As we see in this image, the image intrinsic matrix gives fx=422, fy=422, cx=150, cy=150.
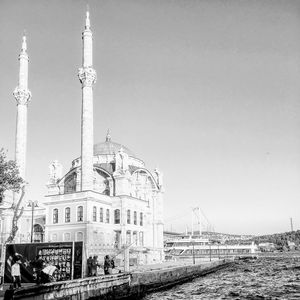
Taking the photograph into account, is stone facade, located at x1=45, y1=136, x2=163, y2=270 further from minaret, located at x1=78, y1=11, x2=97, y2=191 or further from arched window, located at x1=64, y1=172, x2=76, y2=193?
minaret, located at x1=78, y1=11, x2=97, y2=191

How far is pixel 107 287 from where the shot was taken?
22.2 m

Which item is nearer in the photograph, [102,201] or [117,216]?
[102,201]

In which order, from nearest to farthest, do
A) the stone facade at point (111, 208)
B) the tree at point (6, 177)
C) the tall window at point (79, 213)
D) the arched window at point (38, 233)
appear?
the tree at point (6, 177)
the stone facade at point (111, 208)
the tall window at point (79, 213)
the arched window at point (38, 233)

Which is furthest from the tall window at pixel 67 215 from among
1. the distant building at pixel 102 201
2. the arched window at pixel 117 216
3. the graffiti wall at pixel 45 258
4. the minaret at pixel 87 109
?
the graffiti wall at pixel 45 258

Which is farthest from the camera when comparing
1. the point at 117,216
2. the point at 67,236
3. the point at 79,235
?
the point at 117,216

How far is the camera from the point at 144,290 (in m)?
27.2

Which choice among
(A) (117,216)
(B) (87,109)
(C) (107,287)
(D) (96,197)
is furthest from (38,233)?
(C) (107,287)

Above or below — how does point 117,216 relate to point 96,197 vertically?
below

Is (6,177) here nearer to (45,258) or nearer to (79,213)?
(45,258)

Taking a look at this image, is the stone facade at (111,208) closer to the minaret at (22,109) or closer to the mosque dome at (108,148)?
the mosque dome at (108,148)

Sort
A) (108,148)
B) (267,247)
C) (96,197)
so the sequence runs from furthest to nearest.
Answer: (267,247)
(108,148)
(96,197)

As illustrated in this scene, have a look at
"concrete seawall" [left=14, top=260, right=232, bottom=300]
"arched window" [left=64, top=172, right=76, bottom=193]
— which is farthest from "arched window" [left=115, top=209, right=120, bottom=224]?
"concrete seawall" [left=14, top=260, right=232, bottom=300]

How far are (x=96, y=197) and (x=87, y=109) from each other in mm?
10349

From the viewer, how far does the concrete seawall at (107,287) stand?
1703 cm
